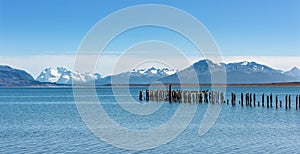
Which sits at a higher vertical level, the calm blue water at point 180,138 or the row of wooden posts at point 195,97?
the row of wooden posts at point 195,97

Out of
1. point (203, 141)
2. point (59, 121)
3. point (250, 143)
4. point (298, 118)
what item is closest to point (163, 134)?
point (203, 141)

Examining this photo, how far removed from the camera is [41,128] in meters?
40.0

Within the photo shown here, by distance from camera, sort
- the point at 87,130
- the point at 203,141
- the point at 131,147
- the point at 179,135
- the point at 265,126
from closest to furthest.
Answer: the point at 131,147, the point at 203,141, the point at 179,135, the point at 87,130, the point at 265,126

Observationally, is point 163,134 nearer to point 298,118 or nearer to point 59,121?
point 59,121

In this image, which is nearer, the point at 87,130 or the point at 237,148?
the point at 237,148

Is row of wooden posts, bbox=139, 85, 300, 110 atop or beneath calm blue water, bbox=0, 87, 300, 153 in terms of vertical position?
atop

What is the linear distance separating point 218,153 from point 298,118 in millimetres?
24430

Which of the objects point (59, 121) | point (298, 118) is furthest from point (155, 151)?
point (298, 118)

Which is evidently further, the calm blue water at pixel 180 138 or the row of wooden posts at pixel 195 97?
the row of wooden posts at pixel 195 97

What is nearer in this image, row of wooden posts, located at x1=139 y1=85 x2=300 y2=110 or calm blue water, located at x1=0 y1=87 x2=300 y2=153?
calm blue water, located at x1=0 y1=87 x2=300 y2=153

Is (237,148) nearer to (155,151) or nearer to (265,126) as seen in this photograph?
(155,151)

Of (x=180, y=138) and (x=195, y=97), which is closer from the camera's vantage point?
(x=180, y=138)

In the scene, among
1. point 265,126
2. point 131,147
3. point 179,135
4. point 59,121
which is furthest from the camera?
point 59,121

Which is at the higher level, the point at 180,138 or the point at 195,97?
the point at 195,97
